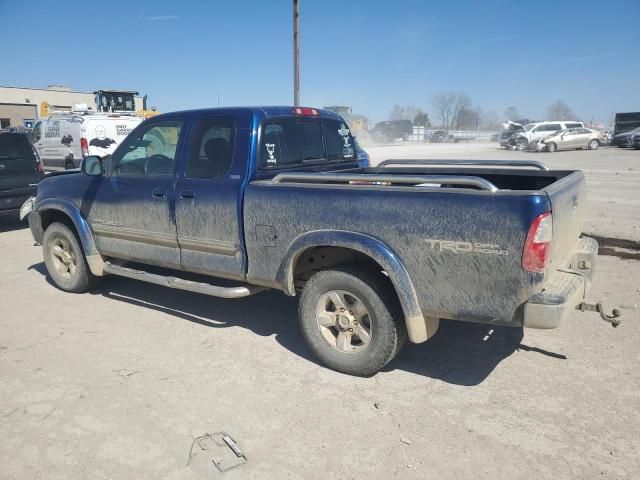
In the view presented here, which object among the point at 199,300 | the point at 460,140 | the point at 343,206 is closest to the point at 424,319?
the point at 343,206

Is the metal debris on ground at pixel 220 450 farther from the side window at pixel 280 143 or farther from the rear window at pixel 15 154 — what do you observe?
the rear window at pixel 15 154

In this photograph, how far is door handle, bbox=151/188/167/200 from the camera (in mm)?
4613

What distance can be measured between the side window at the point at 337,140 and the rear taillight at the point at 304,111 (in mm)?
173

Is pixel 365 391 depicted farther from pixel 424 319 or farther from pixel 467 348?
pixel 467 348

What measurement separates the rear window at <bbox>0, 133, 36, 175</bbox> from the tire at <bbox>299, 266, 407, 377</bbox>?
8.37 m

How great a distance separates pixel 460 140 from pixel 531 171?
63.1 metres

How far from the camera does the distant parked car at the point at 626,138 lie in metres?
31.1

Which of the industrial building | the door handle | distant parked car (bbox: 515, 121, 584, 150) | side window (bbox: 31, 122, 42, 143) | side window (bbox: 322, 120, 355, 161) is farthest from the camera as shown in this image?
the industrial building

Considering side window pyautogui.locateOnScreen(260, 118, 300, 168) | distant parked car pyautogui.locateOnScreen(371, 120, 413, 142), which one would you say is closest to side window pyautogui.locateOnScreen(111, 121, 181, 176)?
side window pyautogui.locateOnScreen(260, 118, 300, 168)

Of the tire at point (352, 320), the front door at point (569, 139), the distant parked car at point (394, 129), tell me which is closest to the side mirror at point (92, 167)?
the tire at point (352, 320)

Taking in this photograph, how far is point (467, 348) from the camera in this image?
425cm

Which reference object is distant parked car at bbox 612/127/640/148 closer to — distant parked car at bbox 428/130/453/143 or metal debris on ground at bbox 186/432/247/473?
distant parked car at bbox 428/130/453/143

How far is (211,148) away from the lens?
441 cm

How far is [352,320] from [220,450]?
4.27ft
